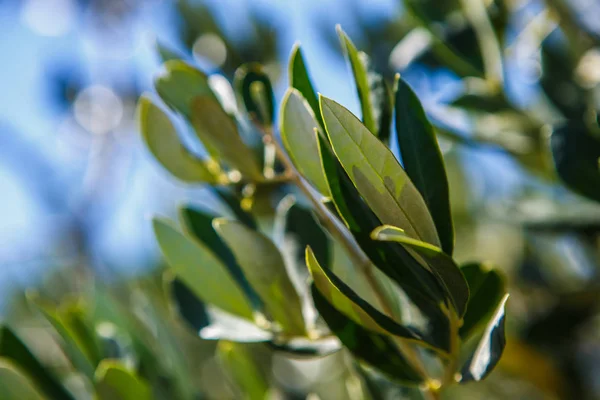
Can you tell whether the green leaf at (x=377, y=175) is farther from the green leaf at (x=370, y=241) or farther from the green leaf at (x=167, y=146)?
the green leaf at (x=167, y=146)

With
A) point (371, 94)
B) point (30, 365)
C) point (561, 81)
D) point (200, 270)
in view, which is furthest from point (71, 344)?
point (561, 81)

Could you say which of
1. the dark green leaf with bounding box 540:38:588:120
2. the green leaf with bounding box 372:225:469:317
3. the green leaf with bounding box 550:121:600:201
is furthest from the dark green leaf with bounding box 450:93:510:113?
the green leaf with bounding box 372:225:469:317

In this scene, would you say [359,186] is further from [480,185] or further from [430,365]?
[480,185]

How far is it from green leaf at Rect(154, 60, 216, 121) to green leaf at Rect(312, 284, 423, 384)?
0.22 m

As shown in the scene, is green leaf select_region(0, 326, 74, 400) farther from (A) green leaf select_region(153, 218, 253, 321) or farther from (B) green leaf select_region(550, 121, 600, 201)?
(B) green leaf select_region(550, 121, 600, 201)

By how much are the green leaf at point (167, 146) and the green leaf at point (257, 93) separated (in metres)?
0.07

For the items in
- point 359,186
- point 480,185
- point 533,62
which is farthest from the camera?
point 480,185

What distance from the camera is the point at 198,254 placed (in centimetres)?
63

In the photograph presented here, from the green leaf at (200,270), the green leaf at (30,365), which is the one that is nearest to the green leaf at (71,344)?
the green leaf at (30,365)

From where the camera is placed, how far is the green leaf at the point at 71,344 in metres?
0.67

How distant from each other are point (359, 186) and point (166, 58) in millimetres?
351

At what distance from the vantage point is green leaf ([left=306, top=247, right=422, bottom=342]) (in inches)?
18.5

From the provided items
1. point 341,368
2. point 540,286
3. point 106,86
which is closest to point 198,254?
point 540,286

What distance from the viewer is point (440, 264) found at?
45 cm
